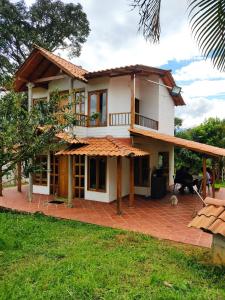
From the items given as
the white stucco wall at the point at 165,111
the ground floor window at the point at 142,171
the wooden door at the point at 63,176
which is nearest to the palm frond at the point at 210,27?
the wooden door at the point at 63,176

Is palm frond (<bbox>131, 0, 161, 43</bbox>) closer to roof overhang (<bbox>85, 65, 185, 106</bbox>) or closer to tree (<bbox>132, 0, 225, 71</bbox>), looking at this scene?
tree (<bbox>132, 0, 225, 71</bbox>)

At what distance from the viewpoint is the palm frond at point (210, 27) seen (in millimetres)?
2914

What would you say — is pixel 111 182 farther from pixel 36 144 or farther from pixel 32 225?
pixel 36 144

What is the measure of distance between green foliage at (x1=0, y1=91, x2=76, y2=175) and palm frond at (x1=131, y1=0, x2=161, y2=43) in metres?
4.64

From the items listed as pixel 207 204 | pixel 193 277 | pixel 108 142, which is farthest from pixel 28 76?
pixel 193 277

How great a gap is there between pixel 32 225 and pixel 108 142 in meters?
4.95

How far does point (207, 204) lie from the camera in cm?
607

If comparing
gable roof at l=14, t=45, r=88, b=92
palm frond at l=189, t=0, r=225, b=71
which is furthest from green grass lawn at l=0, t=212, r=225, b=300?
gable roof at l=14, t=45, r=88, b=92

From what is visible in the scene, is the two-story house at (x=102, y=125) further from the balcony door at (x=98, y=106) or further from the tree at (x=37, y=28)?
the tree at (x=37, y=28)

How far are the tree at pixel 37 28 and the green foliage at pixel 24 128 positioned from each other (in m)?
18.1

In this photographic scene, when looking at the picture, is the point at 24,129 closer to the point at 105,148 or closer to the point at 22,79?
the point at 105,148

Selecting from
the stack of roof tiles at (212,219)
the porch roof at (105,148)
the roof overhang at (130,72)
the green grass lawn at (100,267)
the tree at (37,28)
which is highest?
the tree at (37,28)

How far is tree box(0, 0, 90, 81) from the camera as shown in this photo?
24594 millimetres

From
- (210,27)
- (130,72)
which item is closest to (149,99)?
(130,72)
